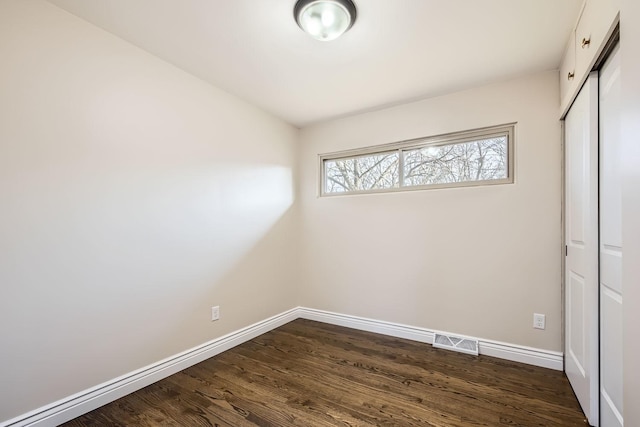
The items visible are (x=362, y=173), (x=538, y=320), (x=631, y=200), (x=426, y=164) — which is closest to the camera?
(x=631, y=200)

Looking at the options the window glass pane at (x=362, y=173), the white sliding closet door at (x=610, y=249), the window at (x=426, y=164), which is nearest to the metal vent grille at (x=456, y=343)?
the white sliding closet door at (x=610, y=249)

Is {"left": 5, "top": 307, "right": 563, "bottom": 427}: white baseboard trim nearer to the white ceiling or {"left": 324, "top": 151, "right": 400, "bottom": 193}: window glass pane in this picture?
{"left": 324, "top": 151, "right": 400, "bottom": 193}: window glass pane

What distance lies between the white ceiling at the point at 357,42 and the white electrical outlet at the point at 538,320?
1985mm

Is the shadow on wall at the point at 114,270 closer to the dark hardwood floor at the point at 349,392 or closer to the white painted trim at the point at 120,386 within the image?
the white painted trim at the point at 120,386

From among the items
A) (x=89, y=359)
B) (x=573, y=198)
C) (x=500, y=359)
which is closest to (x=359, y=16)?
(x=573, y=198)

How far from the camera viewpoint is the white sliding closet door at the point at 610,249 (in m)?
1.29

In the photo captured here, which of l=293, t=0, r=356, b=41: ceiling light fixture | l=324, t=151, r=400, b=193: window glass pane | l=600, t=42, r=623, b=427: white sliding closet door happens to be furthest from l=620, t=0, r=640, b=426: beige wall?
l=324, t=151, r=400, b=193: window glass pane

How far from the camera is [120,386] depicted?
1.85 m

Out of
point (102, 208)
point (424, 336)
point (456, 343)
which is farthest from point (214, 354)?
point (456, 343)

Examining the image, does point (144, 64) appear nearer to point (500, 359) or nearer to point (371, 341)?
point (371, 341)

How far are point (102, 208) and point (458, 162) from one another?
2921 millimetres

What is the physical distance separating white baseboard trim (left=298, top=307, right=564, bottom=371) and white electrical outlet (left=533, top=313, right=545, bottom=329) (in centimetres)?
19

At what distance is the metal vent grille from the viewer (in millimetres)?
2475

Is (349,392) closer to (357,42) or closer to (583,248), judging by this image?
(583,248)
